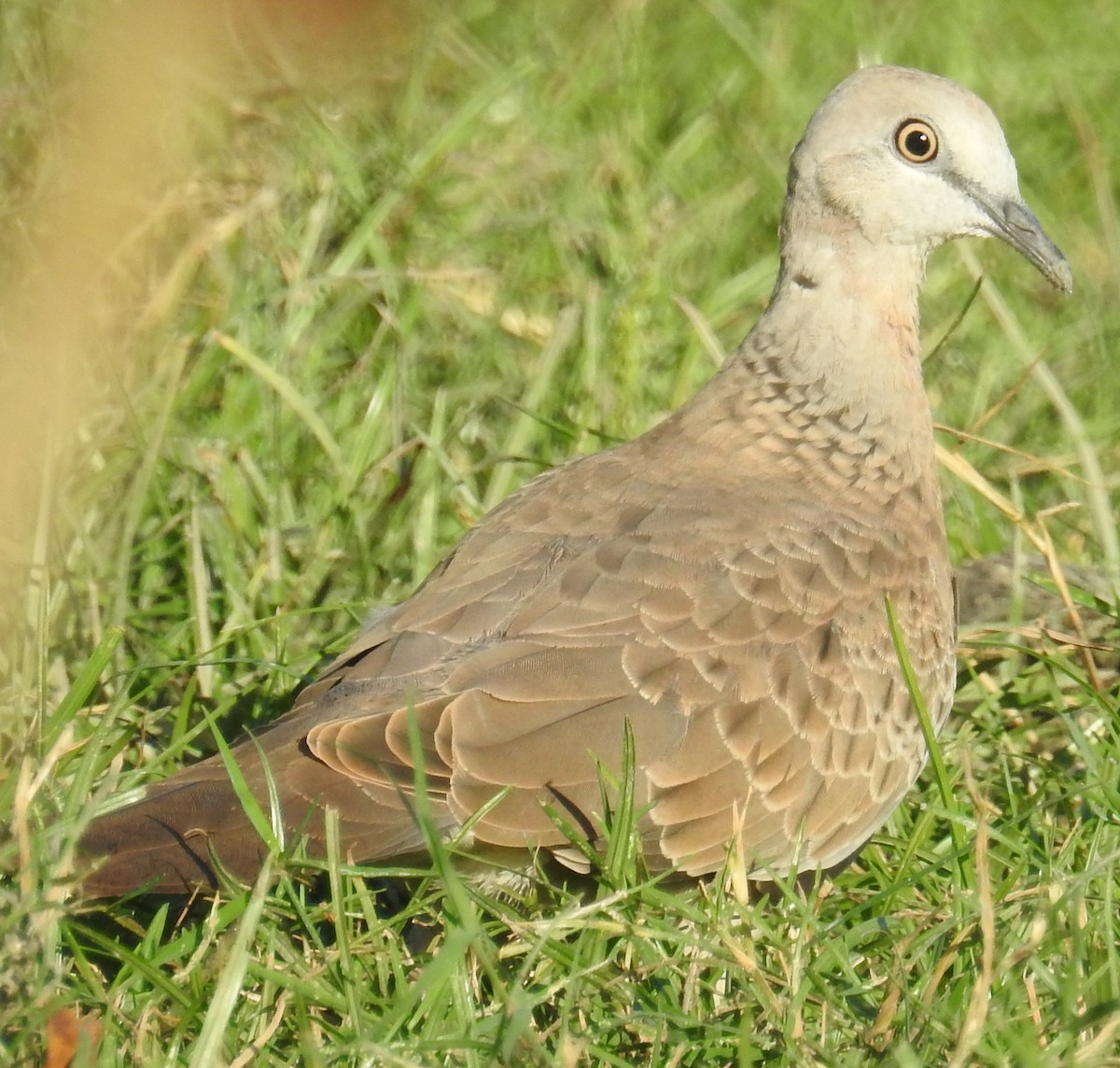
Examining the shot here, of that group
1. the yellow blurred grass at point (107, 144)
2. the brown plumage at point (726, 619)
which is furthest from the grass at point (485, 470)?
the brown plumage at point (726, 619)

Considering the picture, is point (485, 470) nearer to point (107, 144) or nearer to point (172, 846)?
point (172, 846)

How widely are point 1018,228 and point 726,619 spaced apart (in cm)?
108

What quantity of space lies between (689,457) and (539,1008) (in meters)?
1.20

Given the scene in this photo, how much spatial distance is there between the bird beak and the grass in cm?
51

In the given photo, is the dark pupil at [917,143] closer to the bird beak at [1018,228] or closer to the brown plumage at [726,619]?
the brown plumage at [726,619]

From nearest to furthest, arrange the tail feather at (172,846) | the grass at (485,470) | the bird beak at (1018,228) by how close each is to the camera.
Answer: the grass at (485,470) → the tail feather at (172,846) → the bird beak at (1018,228)

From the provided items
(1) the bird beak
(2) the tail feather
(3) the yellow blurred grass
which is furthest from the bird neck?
(3) the yellow blurred grass

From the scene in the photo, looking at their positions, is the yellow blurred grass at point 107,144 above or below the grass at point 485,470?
above

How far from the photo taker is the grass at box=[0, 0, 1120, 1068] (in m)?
2.38

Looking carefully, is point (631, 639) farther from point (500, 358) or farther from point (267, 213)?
point (267, 213)

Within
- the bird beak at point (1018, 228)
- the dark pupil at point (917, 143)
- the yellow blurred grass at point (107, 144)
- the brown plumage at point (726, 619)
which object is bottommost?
the brown plumage at point (726, 619)

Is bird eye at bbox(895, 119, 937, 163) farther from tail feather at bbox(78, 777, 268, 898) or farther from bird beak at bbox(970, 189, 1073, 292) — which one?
tail feather at bbox(78, 777, 268, 898)

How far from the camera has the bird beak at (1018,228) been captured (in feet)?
10.9

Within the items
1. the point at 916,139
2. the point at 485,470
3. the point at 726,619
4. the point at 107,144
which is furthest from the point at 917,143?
the point at 107,144
